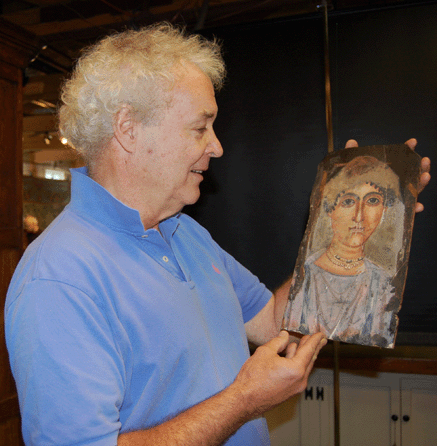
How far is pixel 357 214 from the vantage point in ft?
3.26

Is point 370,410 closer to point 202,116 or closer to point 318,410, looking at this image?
point 318,410

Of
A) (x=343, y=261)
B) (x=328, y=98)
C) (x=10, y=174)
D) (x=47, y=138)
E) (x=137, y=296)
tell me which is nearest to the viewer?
(x=137, y=296)

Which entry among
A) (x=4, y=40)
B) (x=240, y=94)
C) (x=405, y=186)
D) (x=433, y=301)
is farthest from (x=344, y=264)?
(x=4, y=40)

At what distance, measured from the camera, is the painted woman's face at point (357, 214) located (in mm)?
978

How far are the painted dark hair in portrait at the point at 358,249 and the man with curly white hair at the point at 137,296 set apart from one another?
9 centimetres

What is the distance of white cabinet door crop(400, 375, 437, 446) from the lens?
181 centimetres

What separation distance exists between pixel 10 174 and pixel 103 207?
124cm

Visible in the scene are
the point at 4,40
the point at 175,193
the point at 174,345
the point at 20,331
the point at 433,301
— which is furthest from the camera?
the point at 4,40

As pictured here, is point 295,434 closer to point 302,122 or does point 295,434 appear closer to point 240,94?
point 302,122

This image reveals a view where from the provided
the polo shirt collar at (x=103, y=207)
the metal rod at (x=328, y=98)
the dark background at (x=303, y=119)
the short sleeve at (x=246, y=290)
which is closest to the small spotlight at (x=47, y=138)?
the dark background at (x=303, y=119)

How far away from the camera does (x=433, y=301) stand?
1496 millimetres

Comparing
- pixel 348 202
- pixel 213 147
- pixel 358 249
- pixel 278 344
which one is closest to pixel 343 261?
pixel 358 249

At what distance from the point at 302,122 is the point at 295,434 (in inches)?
59.2

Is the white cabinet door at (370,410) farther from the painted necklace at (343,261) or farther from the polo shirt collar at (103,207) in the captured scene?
the polo shirt collar at (103,207)
